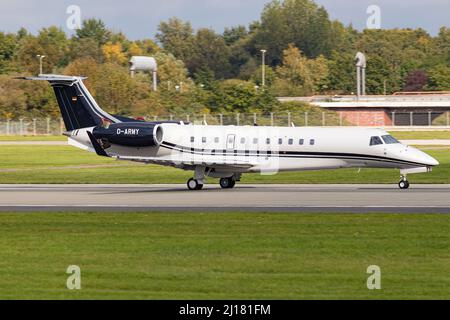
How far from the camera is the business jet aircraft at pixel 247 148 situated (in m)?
40.7

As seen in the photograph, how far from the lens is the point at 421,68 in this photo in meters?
177

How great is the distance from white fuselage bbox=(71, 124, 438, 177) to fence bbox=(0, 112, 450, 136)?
41.4 m

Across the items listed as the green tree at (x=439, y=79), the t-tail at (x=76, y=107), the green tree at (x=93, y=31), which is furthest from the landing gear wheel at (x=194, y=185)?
the green tree at (x=93, y=31)

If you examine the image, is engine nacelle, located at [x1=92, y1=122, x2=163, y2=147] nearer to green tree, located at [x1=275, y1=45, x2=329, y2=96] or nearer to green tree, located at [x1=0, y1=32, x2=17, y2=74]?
green tree, located at [x1=0, y1=32, x2=17, y2=74]

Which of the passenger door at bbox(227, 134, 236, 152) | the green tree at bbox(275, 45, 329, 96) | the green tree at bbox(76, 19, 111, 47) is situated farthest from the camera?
the green tree at bbox(76, 19, 111, 47)

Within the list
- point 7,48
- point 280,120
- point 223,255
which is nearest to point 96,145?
point 223,255

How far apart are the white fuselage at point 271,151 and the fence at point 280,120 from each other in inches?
1630

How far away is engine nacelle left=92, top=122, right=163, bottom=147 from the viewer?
41906 mm

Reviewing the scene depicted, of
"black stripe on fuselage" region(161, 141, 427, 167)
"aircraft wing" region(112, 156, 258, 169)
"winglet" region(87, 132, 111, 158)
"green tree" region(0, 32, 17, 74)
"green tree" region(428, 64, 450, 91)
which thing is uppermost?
"green tree" region(0, 32, 17, 74)

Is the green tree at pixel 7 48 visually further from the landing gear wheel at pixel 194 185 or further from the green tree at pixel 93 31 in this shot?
the landing gear wheel at pixel 194 185

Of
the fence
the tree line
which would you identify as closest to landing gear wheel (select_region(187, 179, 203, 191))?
the fence

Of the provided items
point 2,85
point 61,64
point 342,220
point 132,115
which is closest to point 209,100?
point 132,115
